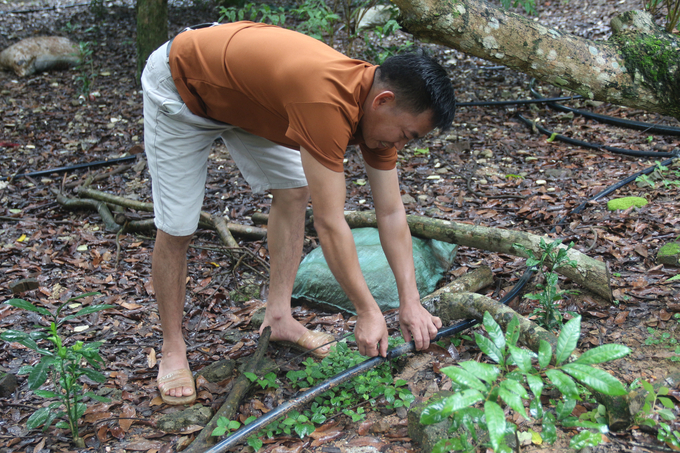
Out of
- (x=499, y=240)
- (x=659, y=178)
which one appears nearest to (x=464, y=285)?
(x=499, y=240)

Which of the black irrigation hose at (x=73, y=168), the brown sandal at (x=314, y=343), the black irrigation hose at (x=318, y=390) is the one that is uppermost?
the black irrigation hose at (x=318, y=390)

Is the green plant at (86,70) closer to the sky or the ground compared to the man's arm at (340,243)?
closer to the ground

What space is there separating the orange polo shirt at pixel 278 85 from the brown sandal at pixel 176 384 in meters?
1.19

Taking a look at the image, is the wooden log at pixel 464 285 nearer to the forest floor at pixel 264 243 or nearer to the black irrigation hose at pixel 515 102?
the forest floor at pixel 264 243

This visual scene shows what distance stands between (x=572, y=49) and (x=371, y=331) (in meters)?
2.32

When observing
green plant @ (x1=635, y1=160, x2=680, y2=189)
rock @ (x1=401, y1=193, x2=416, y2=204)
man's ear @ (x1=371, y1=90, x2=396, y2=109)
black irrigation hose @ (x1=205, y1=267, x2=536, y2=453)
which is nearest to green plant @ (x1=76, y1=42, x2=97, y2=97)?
rock @ (x1=401, y1=193, x2=416, y2=204)

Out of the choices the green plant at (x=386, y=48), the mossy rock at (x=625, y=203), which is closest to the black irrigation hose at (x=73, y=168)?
the green plant at (x=386, y=48)

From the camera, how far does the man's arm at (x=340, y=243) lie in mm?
1771

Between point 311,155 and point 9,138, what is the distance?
5520mm

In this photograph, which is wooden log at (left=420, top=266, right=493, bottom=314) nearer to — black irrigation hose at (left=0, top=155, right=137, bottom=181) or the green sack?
the green sack

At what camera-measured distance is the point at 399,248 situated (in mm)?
2191

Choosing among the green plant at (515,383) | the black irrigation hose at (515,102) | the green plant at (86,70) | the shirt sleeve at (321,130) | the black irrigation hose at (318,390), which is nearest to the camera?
the green plant at (515,383)

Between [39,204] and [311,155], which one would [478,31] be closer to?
[311,155]

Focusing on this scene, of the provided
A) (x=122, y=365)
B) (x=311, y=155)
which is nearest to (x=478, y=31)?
(x=311, y=155)
